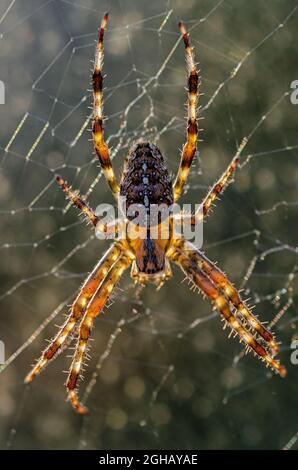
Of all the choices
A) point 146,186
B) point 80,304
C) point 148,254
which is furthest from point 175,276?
point 146,186

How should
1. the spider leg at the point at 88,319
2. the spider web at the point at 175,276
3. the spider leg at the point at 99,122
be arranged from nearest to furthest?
the spider leg at the point at 99,122
the spider leg at the point at 88,319
the spider web at the point at 175,276

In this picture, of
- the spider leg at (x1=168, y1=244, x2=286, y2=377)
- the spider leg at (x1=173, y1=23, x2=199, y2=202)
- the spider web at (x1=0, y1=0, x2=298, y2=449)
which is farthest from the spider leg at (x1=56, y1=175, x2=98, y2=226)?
the spider web at (x1=0, y1=0, x2=298, y2=449)

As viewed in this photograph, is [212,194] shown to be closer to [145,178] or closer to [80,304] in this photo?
[145,178]

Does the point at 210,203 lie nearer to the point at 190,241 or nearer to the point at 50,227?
the point at 190,241

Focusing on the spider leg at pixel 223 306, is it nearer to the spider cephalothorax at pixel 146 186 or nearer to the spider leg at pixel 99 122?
the spider cephalothorax at pixel 146 186

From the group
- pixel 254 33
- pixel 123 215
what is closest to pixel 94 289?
pixel 123 215
